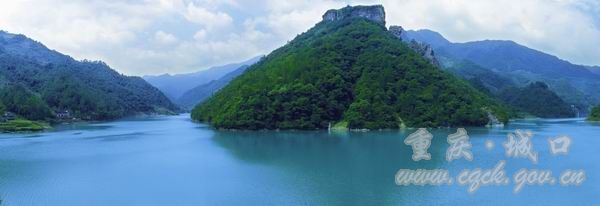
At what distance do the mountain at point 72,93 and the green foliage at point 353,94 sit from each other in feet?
100.0

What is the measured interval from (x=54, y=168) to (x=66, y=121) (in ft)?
226

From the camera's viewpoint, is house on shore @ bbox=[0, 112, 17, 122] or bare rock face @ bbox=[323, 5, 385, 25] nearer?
house on shore @ bbox=[0, 112, 17, 122]

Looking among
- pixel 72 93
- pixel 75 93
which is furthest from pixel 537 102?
pixel 72 93

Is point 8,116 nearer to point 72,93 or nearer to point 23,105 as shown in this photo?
point 23,105

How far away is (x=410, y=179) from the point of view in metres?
27.5

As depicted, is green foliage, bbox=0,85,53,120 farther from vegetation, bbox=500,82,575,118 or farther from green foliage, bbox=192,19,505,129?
vegetation, bbox=500,82,575,118

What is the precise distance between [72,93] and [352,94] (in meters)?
64.6

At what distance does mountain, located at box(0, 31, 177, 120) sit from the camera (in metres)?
86.3

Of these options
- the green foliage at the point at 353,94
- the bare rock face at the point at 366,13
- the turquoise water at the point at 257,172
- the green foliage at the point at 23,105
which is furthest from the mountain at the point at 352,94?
the green foliage at the point at 23,105

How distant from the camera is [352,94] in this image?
73.9 meters

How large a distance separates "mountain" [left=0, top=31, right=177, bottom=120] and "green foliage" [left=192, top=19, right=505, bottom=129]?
30470 mm

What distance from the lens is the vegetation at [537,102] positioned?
425ft

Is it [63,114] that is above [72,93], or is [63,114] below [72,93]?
below

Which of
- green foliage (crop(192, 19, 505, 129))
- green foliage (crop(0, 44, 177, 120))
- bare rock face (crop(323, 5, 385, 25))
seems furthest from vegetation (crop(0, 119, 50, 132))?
bare rock face (crop(323, 5, 385, 25))
